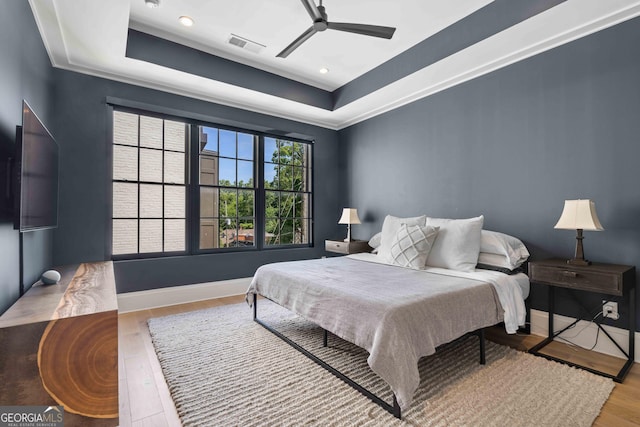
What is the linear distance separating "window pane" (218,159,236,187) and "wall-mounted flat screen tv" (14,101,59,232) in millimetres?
1950

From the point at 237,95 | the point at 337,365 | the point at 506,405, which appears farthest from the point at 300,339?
the point at 237,95

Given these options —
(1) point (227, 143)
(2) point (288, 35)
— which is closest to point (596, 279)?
(2) point (288, 35)

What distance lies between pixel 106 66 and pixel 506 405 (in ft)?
14.6

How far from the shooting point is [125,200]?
11.8 ft

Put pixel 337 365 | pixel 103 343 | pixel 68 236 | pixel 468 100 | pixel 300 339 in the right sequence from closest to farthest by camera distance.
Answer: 1. pixel 103 343
2. pixel 337 365
3. pixel 300 339
4. pixel 68 236
5. pixel 468 100

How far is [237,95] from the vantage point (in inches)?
153

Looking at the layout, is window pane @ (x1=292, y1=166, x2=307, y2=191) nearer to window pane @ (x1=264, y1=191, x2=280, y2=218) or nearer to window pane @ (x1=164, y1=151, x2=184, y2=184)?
window pane @ (x1=264, y1=191, x2=280, y2=218)

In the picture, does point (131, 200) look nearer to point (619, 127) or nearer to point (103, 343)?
point (103, 343)

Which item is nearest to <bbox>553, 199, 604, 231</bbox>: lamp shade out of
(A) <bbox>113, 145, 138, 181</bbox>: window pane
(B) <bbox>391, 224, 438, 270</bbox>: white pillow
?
(B) <bbox>391, 224, 438, 270</bbox>: white pillow

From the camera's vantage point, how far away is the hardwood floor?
1.62m

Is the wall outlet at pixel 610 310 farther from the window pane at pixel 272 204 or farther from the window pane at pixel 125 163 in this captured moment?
the window pane at pixel 125 163

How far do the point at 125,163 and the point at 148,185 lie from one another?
1.14ft

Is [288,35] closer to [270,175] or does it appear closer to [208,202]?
[270,175]

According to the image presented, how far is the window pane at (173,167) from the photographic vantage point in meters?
3.85
